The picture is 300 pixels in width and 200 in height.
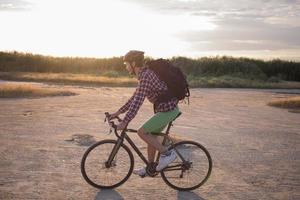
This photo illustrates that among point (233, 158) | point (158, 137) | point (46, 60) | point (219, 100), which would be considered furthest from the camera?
point (46, 60)

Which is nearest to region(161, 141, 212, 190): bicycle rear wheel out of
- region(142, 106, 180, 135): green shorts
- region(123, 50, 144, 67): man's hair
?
region(142, 106, 180, 135): green shorts

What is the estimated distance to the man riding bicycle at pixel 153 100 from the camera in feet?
23.3

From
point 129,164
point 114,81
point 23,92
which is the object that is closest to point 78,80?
point 114,81

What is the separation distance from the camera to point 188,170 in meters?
7.77

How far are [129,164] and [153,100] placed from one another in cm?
112

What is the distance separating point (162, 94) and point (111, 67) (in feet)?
162

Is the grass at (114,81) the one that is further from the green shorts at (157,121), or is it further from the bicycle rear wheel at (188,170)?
the green shorts at (157,121)

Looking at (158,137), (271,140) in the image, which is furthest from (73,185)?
(271,140)

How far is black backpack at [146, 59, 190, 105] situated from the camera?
281 inches

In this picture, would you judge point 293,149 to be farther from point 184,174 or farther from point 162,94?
point 162,94

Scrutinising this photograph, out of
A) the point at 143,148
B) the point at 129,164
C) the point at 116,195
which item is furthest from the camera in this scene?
the point at 143,148

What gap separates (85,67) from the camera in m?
55.2

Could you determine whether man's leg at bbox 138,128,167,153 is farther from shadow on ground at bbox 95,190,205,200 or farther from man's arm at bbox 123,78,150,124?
shadow on ground at bbox 95,190,205,200

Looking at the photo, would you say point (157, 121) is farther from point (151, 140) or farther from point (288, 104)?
point (288, 104)
